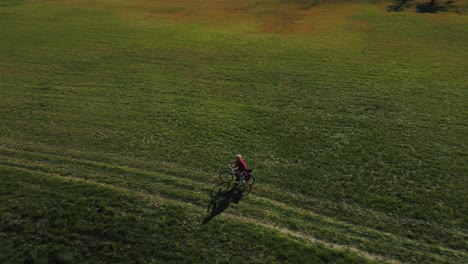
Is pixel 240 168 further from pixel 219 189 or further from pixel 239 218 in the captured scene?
pixel 239 218

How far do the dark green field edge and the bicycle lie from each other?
0.64 m

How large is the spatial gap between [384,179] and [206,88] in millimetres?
21555

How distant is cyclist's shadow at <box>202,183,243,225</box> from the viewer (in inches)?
824

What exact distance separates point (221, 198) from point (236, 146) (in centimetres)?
649

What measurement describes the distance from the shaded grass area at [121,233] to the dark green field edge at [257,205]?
0.95 metres

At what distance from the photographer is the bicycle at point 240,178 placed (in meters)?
22.3

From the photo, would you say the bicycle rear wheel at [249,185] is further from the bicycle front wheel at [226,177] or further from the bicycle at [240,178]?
the bicycle front wheel at [226,177]

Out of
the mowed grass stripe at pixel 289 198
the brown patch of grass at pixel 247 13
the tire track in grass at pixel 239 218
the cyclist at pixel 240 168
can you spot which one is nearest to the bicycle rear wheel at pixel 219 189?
the mowed grass stripe at pixel 289 198

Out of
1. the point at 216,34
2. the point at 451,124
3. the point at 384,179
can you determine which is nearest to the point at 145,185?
the point at 384,179

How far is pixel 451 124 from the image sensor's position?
2995 centimetres

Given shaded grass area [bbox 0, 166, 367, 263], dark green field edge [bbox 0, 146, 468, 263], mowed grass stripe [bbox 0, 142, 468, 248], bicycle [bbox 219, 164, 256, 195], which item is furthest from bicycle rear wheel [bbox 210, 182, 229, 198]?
shaded grass area [bbox 0, 166, 367, 263]

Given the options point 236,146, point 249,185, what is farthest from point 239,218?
point 236,146

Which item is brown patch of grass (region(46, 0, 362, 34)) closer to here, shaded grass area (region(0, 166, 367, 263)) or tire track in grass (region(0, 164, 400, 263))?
tire track in grass (region(0, 164, 400, 263))

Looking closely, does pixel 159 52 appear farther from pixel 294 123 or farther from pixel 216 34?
pixel 294 123
